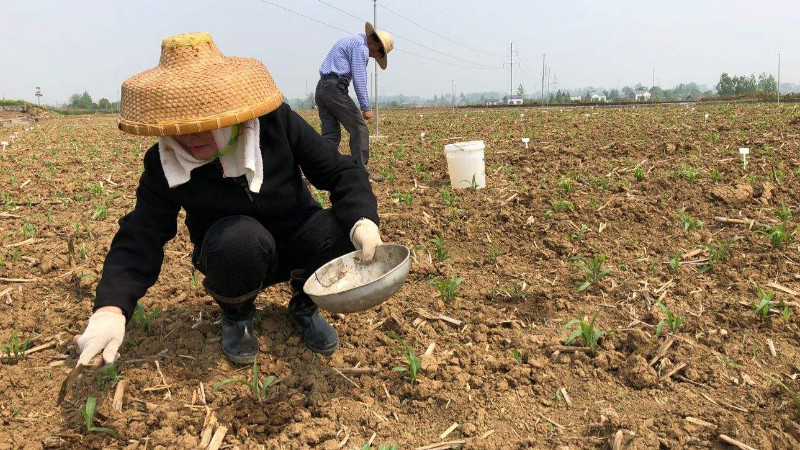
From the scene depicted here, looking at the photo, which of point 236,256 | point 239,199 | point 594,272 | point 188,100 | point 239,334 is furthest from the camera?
point 594,272

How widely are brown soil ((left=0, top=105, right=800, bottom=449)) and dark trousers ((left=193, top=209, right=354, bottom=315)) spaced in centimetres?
33

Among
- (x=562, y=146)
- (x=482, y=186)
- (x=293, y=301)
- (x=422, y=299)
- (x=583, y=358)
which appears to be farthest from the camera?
(x=562, y=146)

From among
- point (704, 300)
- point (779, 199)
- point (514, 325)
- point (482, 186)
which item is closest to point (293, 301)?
point (514, 325)

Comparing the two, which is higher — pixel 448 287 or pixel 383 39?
pixel 383 39

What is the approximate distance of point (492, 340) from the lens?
2592 mm

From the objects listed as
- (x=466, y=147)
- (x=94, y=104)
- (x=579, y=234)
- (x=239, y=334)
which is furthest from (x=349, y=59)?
(x=94, y=104)

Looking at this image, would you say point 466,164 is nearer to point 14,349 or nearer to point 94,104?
point 14,349

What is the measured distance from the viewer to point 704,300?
9.27 feet

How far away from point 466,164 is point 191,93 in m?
3.55

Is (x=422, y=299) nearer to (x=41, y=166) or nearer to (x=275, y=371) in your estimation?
(x=275, y=371)

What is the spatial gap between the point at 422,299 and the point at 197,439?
4.53 feet

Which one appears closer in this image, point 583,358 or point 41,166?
point 583,358

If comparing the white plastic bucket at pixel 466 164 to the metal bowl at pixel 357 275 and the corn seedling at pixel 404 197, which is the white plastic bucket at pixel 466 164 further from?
the metal bowl at pixel 357 275

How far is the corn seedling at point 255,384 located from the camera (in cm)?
215
